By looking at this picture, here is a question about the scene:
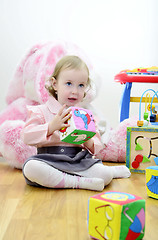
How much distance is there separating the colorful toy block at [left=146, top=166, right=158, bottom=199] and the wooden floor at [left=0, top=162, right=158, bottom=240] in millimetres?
22

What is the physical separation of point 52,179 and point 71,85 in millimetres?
352

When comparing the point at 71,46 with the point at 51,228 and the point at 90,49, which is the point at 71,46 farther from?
the point at 51,228

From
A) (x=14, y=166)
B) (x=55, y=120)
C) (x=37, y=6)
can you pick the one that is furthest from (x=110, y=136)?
(x=37, y=6)

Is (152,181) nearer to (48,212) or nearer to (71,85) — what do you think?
(48,212)

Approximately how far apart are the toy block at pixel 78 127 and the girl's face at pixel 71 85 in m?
0.13

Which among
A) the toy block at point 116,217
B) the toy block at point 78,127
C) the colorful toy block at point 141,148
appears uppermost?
the toy block at point 78,127

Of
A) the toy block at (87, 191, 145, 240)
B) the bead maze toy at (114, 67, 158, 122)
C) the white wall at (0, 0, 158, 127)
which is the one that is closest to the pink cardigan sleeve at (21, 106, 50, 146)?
the toy block at (87, 191, 145, 240)

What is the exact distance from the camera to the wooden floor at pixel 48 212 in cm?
71

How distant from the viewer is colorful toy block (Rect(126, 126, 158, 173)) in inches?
56.8

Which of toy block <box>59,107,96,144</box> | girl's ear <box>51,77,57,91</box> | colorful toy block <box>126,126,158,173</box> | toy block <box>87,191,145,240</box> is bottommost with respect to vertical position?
colorful toy block <box>126,126,158,173</box>

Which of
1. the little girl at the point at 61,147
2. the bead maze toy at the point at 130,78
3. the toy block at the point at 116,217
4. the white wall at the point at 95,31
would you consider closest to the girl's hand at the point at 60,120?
the little girl at the point at 61,147

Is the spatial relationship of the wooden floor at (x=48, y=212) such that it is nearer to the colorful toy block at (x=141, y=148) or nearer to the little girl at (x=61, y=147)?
the little girl at (x=61, y=147)

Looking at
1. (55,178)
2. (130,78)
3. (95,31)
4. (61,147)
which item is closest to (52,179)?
(55,178)

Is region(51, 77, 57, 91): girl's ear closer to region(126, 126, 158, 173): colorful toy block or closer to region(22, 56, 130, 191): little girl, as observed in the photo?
region(22, 56, 130, 191): little girl
